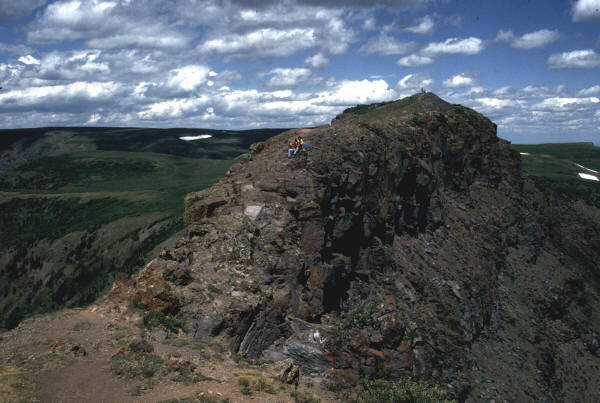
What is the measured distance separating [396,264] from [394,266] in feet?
1.93

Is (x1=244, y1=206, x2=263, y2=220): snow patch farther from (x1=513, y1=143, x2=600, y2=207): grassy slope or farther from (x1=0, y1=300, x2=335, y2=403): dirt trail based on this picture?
(x1=513, y1=143, x2=600, y2=207): grassy slope

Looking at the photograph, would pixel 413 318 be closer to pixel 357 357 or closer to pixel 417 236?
pixel 357 357

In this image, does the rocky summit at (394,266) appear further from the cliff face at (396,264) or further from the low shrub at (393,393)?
the low shrub at (393,393)

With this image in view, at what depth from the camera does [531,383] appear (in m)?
32.3

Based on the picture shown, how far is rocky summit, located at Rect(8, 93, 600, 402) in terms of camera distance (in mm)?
18688

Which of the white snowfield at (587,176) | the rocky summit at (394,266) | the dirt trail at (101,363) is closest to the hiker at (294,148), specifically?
the rocky summit at (394,266)

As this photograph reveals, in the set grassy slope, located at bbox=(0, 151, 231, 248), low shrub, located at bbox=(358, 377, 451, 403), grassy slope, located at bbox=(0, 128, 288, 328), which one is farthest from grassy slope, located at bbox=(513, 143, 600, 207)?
grassy slope, located at bbox=(0, 151, 231, 248)

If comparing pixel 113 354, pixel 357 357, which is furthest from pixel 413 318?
pixel 113 354

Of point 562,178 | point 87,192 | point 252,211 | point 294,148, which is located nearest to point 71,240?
point 87,192

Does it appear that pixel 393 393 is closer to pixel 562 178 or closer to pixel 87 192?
pixel 87 192

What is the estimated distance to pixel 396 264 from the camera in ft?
110

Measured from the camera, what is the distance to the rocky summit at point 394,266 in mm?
18688

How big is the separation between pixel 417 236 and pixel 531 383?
15770 millimetres

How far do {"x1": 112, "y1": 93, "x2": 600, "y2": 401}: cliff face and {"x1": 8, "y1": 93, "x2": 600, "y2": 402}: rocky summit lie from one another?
4.8 inches
